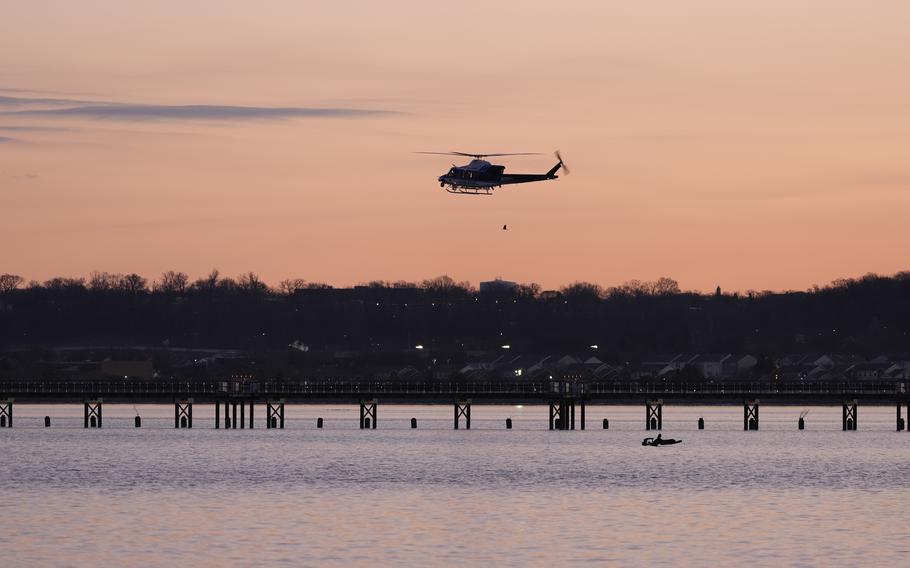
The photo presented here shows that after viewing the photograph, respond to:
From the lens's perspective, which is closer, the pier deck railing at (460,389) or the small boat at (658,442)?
the small boat at (658,442)

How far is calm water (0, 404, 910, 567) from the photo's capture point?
2544 inches

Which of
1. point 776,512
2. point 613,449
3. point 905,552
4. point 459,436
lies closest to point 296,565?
point 905,552

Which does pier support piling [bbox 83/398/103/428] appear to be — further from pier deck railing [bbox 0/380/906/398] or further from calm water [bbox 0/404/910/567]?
calm water [bbox 0/404/910/567]

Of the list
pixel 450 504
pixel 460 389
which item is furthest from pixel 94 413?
pixel 450 504

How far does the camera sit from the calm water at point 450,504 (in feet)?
212

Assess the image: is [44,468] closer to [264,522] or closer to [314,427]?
[264,522]

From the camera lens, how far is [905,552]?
212 feet

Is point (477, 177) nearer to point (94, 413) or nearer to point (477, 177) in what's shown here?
point (477, 177)

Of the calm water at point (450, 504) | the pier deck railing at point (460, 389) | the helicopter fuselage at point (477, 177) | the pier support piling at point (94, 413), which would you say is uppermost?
the helicopter fuselage at point (477, 177)

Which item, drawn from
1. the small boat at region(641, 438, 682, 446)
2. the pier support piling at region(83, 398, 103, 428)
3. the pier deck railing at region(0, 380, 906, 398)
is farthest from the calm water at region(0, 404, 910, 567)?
the pier support piling at region(83, 398, 103, 428)

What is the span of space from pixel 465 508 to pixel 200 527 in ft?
50.2

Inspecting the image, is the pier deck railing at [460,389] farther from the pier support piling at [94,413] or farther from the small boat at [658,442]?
the pier support piling at [94,413]

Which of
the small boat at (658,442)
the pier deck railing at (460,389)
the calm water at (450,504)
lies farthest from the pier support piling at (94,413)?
the small boat at (658,442)

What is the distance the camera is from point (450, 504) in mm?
85875
